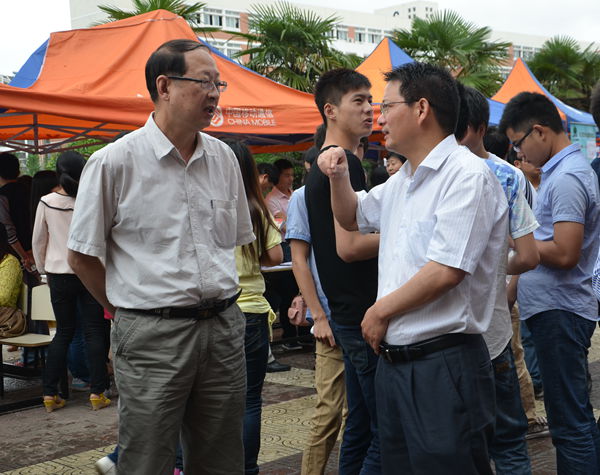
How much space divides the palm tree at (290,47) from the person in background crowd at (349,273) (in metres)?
17.1

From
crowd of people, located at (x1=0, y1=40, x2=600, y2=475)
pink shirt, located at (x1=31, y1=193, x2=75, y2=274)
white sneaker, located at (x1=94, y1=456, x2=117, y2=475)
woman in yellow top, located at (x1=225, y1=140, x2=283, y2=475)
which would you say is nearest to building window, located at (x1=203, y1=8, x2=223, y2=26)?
pink shirt, located at (x1=31, y1=193, x2=75, y2=274)

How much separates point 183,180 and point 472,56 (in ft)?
72.3

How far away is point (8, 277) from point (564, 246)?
5225 millimetres

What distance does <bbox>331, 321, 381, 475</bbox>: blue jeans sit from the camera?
3.30m

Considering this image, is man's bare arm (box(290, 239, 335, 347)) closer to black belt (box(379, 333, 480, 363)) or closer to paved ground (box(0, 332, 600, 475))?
black belt (box(379, 333, 480, 363))

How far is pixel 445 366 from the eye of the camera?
2465mm

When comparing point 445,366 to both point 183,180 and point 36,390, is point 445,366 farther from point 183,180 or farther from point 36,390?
point 36,390

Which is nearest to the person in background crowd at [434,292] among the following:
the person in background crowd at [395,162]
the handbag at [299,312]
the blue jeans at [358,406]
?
the blue jeans at [358,406]

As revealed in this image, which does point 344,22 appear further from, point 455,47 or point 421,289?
point 421,289

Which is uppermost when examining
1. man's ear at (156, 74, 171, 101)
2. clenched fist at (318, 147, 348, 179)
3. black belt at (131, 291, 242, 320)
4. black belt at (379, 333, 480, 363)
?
man's ear at (156, 74, 171, 101)

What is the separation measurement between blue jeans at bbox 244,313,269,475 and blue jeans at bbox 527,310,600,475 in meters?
1.32

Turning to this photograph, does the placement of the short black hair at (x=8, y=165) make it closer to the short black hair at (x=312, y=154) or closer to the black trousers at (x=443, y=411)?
the short black hair at (x=312, y=154)

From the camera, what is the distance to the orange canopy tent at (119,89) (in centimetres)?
750

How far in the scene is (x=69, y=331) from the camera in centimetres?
653
